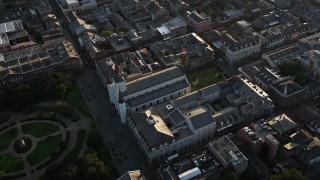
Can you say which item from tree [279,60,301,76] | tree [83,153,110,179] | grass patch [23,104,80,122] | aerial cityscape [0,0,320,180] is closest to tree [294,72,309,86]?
aerial cityscape [0,0,320,180]

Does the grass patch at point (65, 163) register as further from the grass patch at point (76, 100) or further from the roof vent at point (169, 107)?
the roof vent at point (169, 107)

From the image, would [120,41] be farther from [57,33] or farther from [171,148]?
[171,148]

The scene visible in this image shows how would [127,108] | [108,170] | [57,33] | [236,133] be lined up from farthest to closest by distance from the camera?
[57,33] < [127,108] < [236,133] < [108,170]

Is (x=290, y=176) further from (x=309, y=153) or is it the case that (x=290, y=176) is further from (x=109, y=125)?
(x=109, y=125)

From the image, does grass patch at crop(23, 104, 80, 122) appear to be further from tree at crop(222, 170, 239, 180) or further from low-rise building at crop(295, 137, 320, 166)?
low-rise building at crop(295, 137, 320, 166)

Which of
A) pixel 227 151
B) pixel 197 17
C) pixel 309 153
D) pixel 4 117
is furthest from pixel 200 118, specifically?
pixel 197 17

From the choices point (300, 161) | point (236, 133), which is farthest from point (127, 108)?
point (300, 161)

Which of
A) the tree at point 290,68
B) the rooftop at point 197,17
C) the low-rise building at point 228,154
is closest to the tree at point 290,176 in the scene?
the low-rise building at point 228,154
